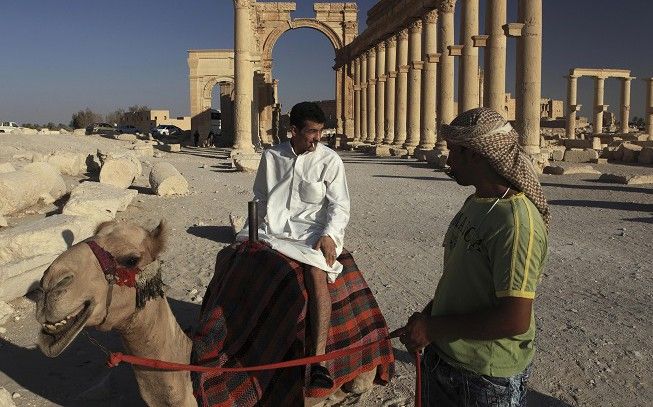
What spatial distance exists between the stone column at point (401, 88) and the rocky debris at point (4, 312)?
88.2ft

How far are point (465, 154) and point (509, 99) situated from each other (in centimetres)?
5859

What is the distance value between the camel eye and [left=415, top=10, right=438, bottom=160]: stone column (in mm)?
23396

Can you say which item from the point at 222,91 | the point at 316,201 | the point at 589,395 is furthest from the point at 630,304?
the point at 222,91

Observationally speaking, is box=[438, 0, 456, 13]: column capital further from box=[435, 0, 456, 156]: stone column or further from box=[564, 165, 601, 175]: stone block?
box=[564, 165, 601, 175]: stone block

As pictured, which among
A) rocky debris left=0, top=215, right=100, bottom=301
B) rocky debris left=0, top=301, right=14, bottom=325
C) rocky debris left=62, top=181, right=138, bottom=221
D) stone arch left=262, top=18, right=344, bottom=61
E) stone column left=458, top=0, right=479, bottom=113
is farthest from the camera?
stone arch left=262, top=18, right=344, bottom=61

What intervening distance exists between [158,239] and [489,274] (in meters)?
1.35

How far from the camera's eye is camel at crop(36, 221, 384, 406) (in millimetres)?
2086

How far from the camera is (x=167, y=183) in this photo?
13.1m

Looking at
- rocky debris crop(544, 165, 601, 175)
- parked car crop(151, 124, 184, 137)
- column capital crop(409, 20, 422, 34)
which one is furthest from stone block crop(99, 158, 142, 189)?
parked car crop(151, 124, 184, 137)

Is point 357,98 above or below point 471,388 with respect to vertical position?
above

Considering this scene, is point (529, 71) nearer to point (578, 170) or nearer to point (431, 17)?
point (578, 170)

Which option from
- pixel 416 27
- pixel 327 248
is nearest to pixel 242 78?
pixel 416 27

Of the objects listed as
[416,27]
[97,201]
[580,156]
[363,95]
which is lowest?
[97,201]

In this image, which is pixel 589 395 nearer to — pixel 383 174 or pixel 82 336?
pixel 82 336
